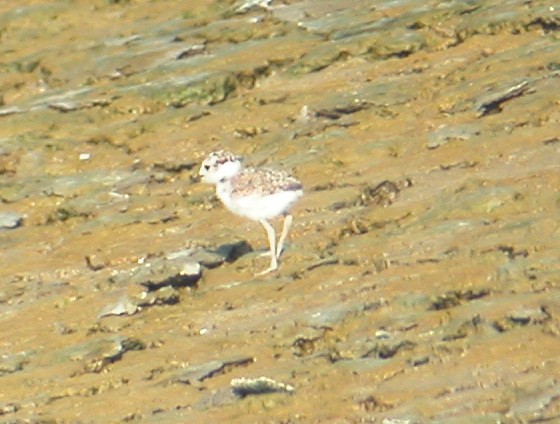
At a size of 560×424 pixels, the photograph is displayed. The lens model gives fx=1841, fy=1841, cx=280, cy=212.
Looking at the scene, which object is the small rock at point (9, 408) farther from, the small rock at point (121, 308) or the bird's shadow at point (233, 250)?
the bird's shadow at point (233, 250)

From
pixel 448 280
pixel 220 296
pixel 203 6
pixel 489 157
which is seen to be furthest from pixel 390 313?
pixel 203 6

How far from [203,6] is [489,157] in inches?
321

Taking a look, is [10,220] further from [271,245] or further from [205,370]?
[205,370]

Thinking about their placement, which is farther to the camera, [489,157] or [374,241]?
[489,157]

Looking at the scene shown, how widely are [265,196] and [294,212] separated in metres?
1.58

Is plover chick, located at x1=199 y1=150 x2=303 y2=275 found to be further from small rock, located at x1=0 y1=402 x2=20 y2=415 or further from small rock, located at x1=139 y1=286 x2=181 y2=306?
small rock, located at x1=0 y1=402 x2=20 y2=415

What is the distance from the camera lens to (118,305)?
1530 centimetres

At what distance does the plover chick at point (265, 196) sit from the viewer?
15438 mm

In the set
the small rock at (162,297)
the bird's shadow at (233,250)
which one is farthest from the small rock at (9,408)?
the bird's shadow at (233,250)

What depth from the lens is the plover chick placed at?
50.6 ft

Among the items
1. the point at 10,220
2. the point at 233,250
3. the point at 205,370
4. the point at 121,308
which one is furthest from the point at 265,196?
the point at 10,220

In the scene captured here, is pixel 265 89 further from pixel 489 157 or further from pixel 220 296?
pixel 220 296

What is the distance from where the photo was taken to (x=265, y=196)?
50.6ft

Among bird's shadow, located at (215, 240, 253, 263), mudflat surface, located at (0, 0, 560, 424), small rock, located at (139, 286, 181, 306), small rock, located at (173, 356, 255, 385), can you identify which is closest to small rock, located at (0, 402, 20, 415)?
mudflat surface, located at (0, 0, 560, 424)
